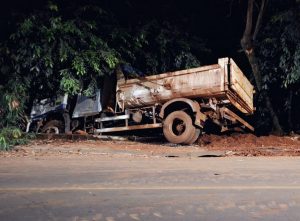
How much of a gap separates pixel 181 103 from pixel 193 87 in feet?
2.20

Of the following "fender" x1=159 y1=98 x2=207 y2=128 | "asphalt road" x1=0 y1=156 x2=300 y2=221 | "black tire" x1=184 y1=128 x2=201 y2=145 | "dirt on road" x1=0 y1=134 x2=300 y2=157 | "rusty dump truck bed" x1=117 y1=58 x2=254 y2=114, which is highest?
"rusty dump truck bed" x1=117 y1=58 x2=254 y2=114

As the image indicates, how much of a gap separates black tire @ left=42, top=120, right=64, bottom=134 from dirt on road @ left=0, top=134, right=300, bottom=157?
1.47m

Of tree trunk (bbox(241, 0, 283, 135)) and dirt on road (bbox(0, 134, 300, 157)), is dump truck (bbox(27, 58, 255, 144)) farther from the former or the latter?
tree trunk (bbox(241, 0, 283, 135))

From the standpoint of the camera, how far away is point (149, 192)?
179 inches

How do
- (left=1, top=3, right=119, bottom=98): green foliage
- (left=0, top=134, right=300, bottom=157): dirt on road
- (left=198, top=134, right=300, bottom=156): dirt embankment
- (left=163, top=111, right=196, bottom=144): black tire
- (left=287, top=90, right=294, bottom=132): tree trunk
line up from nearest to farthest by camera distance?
1. (left=0, top=134, right=300, bottom=157): dirt on road
2. (left=198, top=134, right=300, bottom=156): dirt embankment
3. (left=163, top=111, right=196, bottom=144): black tire
4. (left=1, top=3, right=119, bottom=98): green foliage
5. (left=287, top=90, right=294, bottom=132): tree trunk

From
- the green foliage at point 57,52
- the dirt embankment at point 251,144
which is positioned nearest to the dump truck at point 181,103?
the dirt embankment at point 251,144

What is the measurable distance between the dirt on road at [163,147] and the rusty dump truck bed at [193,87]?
1078 millimetres

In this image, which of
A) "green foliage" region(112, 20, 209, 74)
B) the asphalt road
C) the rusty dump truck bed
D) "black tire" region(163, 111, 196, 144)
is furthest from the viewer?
"green foliage" region(112, 20, 209, 74)

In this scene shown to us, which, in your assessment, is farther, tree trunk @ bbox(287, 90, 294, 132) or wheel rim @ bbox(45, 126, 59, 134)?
tree trunk @ bbox(287, 90, 294, 132)

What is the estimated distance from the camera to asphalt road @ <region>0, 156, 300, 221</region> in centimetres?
363

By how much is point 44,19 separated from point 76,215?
31.8ft

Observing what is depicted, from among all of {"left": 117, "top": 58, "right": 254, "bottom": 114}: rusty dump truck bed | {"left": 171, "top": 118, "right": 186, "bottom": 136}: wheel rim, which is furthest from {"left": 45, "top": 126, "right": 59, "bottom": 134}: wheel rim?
{"left": 171, "top": 118, "right": 186, "bottom": 136}: wheel rim

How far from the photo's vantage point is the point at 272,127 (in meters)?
14.6

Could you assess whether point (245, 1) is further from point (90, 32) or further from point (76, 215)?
point (76, 215)
